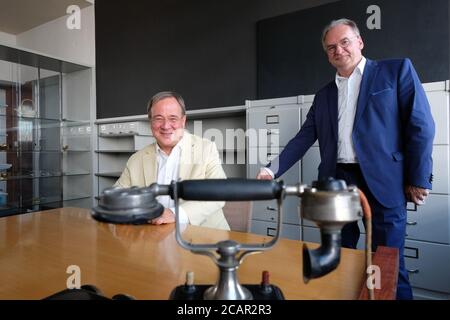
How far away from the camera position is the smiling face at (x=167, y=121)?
1619mm

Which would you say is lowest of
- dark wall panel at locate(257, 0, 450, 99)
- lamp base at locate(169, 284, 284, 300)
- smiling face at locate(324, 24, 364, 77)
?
lamp base at locate(169, 284, 284, 300)

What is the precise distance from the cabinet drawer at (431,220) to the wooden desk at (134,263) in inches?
54.9

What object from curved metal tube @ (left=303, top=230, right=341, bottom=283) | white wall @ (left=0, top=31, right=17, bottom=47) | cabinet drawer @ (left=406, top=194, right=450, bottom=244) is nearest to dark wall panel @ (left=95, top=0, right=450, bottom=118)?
cabinet drawer @ (left=406, top=194, right=450, bottom=244)

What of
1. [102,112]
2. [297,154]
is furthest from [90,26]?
[297,154]

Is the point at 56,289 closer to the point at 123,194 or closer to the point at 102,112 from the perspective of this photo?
the point at 123,194

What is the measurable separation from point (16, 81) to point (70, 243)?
385cm

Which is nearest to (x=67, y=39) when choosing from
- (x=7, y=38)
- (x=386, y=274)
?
(x=7, y=38)

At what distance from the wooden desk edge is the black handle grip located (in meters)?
0.34

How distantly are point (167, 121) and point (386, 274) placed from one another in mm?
1225

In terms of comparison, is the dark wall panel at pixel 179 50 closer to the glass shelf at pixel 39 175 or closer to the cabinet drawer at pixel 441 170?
the glass shelf at pixel 39 175

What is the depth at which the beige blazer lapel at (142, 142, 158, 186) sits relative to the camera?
1.68 m

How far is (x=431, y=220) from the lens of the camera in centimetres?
201

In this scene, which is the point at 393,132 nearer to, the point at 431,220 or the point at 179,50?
the point at 431,220

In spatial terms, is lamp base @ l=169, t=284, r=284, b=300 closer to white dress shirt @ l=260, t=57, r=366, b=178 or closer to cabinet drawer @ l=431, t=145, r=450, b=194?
white dress shirt @ l=260, t=57, r=366, b=178
